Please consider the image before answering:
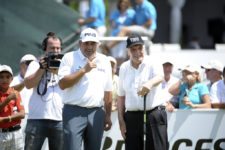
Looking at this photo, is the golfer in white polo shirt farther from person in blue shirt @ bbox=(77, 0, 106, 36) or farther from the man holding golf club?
person in blue shirt @ bbox=(77, 0, 106, 36)

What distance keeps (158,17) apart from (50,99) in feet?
77.6

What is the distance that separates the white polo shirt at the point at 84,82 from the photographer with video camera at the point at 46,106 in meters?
0.43

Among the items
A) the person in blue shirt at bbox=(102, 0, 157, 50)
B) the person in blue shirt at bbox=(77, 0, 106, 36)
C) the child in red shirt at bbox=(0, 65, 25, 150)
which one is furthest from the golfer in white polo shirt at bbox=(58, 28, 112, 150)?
the person in blue shirt at bbox=(77, 0, 106, 36)

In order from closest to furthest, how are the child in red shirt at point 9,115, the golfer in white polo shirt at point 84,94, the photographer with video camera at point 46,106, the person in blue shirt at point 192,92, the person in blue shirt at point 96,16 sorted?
the golfer in white polo shirt at point 84,94
the child in red shirt at point 9,115
the photographer with video camera at point 46,106
the person in blue shirt at point 192,92
the person in blue shirt at point 96,16

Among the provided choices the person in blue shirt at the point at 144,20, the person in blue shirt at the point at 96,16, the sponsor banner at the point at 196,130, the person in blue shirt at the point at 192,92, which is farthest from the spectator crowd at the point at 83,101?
the person in blue shirt at the point at 96,16

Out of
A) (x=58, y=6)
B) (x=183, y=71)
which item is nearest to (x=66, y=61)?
(x=183, y=71)

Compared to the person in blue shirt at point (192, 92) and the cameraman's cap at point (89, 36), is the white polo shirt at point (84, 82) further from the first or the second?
the person in blue shirt at point (192, 92)

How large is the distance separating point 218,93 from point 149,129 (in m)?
1.65

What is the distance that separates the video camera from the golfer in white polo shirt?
0.35 meters

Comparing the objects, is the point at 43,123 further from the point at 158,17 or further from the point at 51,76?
the point at 158,17

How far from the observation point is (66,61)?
8617mm

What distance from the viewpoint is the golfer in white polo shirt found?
8492 mm

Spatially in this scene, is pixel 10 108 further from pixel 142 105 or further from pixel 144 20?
pixel 144 20

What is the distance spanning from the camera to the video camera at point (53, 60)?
8953 millimetres
